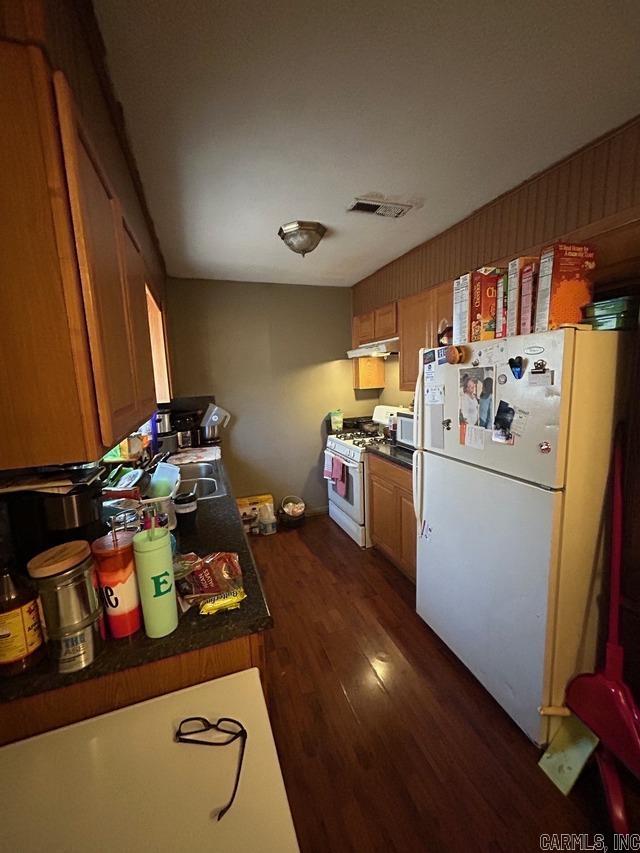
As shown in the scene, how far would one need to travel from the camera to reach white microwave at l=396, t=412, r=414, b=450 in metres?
2.75

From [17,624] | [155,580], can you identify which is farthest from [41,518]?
[155,580]

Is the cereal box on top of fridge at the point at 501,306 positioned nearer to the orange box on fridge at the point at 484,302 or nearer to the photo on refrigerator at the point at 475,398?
the orange box on fridge at the point at 484,302

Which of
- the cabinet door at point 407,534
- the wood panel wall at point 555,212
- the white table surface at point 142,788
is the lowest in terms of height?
the cabinet door at point 407,534

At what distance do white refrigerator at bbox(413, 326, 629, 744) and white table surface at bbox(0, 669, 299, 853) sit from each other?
115 cm

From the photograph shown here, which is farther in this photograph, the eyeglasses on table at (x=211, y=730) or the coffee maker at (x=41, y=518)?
the coffee maker at (x=41, y=518)

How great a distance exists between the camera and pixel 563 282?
130 centimetres

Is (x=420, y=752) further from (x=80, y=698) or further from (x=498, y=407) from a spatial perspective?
(x=498, y=407)

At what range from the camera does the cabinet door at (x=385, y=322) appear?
114 inches

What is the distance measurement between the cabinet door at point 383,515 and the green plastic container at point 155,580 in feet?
6.46

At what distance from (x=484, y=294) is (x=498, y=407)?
0.52 m

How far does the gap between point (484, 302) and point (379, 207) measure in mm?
875

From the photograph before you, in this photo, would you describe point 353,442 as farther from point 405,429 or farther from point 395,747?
point 395,747

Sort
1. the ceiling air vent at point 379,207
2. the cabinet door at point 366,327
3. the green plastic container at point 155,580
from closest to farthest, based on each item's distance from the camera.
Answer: the green plastic container at point 155,580 → the ceiling air vent at point 379,207 → the cabinet door at point 366,327

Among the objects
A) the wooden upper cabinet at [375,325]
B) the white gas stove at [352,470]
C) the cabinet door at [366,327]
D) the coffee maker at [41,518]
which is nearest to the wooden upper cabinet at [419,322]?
the wooden upper cabinet at [375,325]
